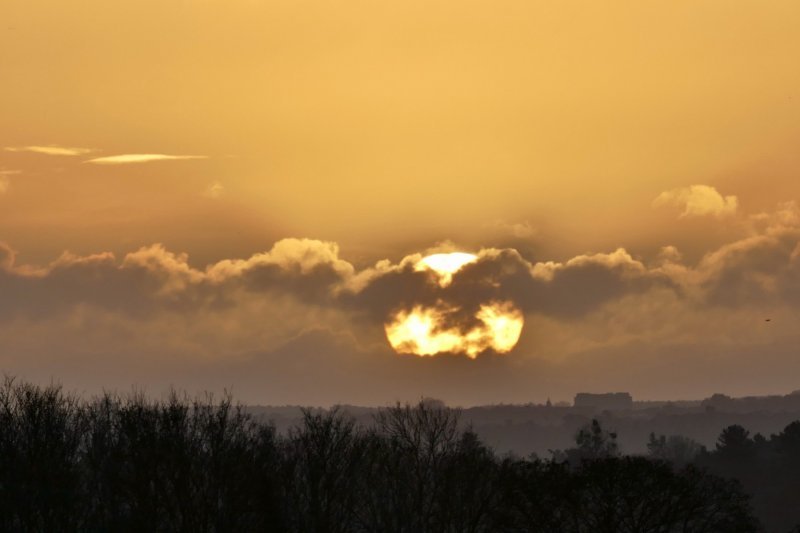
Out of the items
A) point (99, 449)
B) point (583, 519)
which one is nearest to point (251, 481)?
point (99, 449)

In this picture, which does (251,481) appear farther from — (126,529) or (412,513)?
(412,513)

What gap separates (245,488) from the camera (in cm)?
9056

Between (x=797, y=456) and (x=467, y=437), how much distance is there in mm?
82059

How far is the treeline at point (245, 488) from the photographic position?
3462 inches

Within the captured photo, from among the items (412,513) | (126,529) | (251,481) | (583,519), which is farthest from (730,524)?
(126,529)

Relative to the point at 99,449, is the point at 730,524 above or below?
below

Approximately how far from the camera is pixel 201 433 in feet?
329

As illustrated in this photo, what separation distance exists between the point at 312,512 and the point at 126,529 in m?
14.4

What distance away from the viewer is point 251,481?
9131cm

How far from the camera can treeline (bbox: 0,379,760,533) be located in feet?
289

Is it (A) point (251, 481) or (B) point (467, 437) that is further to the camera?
(B) point (467, 437)

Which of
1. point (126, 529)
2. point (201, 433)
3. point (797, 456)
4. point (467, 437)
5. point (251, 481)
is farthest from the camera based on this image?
point (797, 456)

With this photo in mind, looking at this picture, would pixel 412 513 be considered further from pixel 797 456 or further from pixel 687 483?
pixel 797 456

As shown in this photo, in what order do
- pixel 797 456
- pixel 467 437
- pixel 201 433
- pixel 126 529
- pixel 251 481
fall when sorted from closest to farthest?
pixel 126 529 < pixel 251 481 < pixel 201 433 < pixel 467 437 < pixel 797 456
